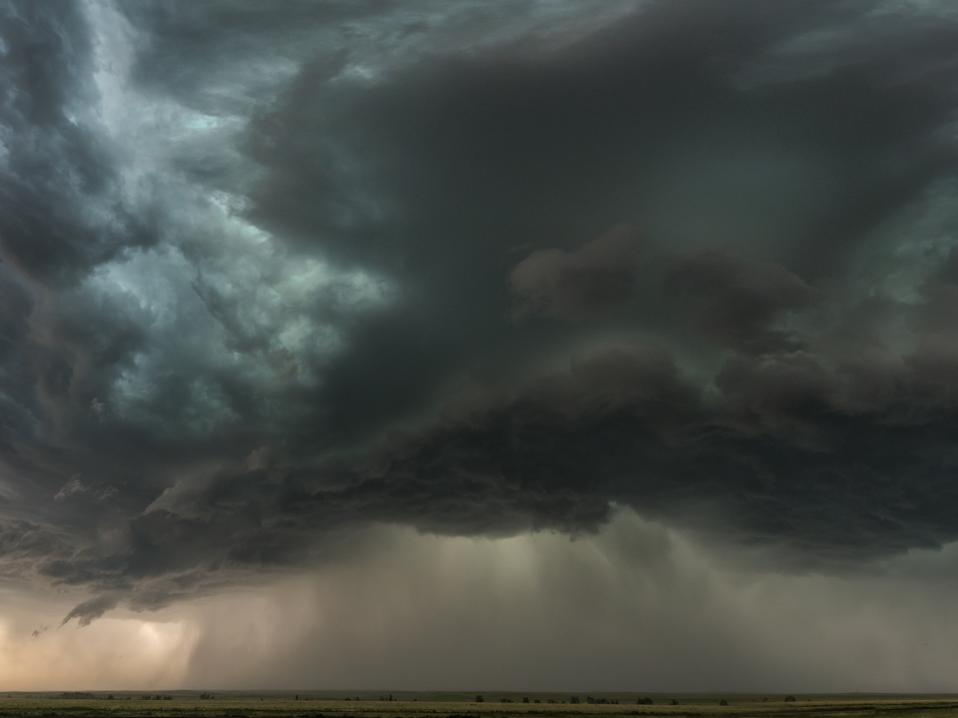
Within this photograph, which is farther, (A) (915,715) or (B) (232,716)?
(B) (232,716)

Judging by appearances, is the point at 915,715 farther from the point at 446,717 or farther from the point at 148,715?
the point at 148,715

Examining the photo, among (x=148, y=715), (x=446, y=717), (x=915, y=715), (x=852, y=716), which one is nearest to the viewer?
(x=915, y=715)

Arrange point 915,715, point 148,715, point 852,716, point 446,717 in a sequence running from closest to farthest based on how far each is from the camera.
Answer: point 915,715
point 852,716
point 446,717
point 148,715

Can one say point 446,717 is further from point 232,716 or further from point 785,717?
point 785,717

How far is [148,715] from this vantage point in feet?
603

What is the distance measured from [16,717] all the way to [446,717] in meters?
94.7

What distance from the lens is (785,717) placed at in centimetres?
16388

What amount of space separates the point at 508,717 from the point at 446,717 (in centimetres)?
1390

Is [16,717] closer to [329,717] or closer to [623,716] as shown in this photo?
[329,717]

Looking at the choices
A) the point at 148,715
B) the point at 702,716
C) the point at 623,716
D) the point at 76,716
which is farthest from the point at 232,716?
the point at 702,716

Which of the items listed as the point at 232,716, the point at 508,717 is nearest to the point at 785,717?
the point at 508,717

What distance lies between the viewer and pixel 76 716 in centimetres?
18525

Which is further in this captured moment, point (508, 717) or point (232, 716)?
point (232, 716)

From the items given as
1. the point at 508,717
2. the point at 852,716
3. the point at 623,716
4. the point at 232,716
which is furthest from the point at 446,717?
the point at 852,716
